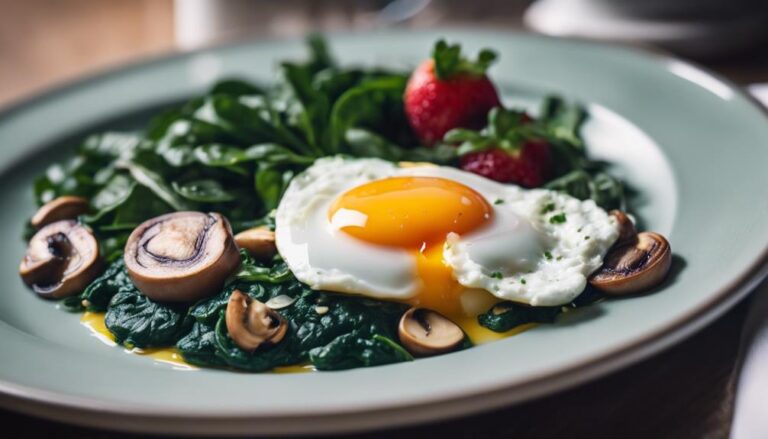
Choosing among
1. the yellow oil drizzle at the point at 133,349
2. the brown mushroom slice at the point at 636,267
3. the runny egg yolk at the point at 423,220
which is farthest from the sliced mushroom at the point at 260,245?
the brown mushroom slice at the point at 636,267

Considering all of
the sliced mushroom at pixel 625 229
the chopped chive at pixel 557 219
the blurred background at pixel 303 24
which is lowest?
the blurred background at pixel 303 24

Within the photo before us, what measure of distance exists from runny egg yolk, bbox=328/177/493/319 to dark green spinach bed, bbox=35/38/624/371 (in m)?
0.13

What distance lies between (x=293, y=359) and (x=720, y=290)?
1.15 metres

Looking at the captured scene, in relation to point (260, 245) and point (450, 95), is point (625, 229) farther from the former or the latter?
point (260, 245)

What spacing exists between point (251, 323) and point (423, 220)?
0.62m

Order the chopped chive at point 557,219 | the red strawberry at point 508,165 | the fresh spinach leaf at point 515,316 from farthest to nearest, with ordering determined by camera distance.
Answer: the red strawberry at point 508,165
the chopped chive at point 557,219
the fresh spinach leaf at point 515,316

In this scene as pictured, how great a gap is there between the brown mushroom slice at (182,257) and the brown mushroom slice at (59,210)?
586 mm

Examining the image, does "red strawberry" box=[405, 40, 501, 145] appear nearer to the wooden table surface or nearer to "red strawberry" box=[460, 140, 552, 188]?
"red strawberry" box=[460, 140, 552, 188]

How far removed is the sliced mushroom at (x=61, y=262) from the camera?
9.85 ft

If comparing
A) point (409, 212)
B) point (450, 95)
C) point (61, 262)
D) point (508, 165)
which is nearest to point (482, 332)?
point (409, 212)

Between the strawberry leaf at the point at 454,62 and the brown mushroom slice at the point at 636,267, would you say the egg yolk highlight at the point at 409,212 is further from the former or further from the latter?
the strawberry leaf at the point at 454,62

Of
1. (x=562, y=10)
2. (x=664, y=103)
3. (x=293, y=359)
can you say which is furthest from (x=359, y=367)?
(x=562, y=10)

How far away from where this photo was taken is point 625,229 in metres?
2.85

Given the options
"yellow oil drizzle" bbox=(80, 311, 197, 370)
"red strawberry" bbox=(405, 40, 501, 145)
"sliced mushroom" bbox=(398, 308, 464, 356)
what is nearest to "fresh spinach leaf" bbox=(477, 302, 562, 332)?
"sliced mushroom" bbox=(398, 308, 464, 356)
